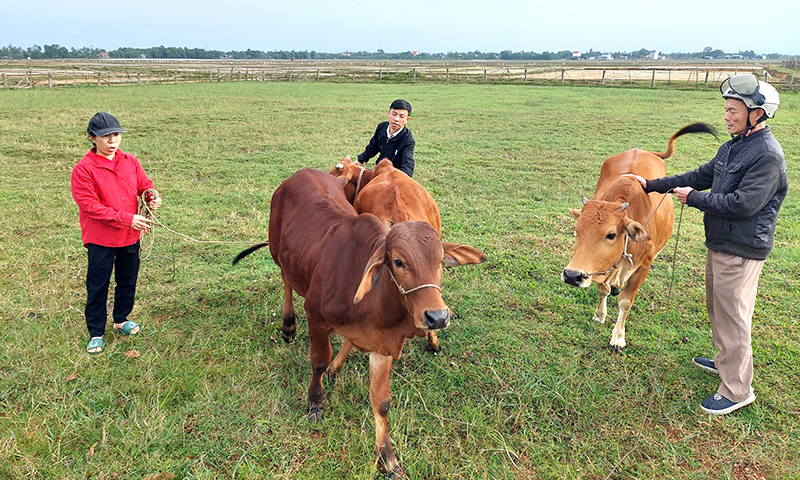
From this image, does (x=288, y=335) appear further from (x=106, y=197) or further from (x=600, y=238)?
(x=600, y=238)

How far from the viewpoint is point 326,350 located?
3594 mm

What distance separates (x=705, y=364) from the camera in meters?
4.20

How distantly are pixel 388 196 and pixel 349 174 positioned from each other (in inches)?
47.0

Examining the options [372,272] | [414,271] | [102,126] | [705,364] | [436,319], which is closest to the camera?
[436,319]

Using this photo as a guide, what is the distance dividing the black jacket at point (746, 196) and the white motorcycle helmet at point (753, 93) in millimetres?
191

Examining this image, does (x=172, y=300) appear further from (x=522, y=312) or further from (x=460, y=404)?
(x=522, y=312)

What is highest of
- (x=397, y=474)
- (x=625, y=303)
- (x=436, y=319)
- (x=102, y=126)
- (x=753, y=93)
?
(x=753, y=93)

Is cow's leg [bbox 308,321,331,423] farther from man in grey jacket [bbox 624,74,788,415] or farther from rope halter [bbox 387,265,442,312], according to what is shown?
man in grey jacket [bbox 624,74,788,415]

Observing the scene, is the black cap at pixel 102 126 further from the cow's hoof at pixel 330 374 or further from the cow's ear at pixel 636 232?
the cow's ear at pixel 636 232

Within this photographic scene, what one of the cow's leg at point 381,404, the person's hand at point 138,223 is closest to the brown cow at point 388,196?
the cow's leg at point 381,404

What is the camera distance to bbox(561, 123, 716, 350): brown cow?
3.96 meters

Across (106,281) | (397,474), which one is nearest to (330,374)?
(397,474)

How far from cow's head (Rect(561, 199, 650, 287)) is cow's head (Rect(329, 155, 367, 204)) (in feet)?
8.69

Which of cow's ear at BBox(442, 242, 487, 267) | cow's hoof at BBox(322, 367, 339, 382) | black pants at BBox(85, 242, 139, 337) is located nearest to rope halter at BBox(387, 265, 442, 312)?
cow's ear at BBox(442, 242, 487, 267)
